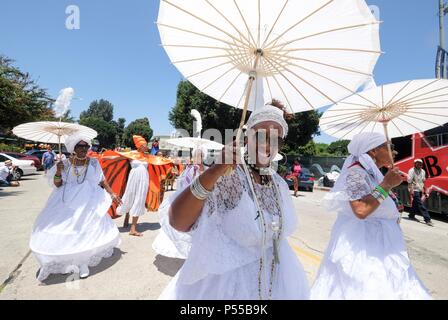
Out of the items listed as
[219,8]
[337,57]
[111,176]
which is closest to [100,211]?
[111,176]

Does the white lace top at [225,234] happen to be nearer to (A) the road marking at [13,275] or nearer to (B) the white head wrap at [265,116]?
(B) the white head wrap at [265,116]

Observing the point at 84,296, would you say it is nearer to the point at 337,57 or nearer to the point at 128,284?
the point at 128,284

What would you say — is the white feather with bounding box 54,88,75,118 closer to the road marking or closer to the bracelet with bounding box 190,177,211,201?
the road marking

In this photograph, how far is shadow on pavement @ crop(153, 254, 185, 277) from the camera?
4.17 m

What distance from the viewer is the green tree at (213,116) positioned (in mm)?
22734

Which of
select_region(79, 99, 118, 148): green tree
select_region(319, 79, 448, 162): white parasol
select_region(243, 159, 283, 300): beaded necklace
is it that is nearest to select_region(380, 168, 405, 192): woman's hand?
select_region(319, 79, 448, 162): white parasol

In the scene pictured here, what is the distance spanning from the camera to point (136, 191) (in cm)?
642

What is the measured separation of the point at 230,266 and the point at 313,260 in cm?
379

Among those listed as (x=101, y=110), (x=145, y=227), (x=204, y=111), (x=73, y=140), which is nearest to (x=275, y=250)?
(x=73, y=140)

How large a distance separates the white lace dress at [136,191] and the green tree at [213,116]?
1519 cm

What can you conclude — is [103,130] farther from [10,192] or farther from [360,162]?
[360,162]

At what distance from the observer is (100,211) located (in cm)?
438

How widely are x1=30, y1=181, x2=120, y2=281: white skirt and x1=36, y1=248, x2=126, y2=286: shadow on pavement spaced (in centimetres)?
8

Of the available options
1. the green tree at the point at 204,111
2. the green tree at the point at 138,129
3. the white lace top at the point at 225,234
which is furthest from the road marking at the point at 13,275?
the green tree at the point at 138,129
